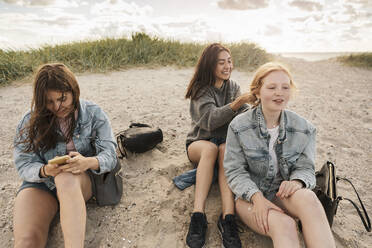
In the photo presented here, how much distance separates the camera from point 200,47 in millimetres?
9500

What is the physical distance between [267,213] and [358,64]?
37.5 ft

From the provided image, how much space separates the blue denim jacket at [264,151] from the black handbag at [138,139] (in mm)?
1406

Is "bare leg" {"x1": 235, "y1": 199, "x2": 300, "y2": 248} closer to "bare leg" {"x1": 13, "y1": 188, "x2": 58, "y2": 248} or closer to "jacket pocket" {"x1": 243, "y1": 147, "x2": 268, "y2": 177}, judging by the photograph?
A: "jacket pocket" {"x1": 243, "y1": 147, "x2": 268, "y2": 177}

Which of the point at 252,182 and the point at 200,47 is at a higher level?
the point at 200,47

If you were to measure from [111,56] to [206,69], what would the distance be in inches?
221

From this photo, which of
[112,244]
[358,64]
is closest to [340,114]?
[112,244]

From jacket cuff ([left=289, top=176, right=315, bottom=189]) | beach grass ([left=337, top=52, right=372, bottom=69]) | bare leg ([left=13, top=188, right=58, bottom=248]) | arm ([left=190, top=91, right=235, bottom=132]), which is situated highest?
beach grass ([left=337, top=52, right=372, bottom=69])

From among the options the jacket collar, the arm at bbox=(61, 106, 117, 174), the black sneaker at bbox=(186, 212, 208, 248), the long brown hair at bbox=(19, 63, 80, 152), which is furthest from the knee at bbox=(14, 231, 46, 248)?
the jacket collar

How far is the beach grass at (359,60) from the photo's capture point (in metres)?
10.9

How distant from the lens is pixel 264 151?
2262 mm

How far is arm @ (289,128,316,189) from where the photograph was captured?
2162 millimetres

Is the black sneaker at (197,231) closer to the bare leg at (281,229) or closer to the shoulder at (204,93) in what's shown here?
the bare leg at (281,229)

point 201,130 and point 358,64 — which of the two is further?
point 358,64

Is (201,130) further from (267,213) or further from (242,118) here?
(267,213)
